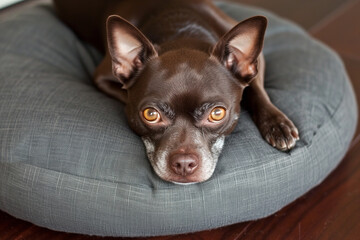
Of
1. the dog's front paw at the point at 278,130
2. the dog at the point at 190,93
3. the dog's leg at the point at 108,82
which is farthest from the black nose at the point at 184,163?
the dog's leg at the point at 108,82

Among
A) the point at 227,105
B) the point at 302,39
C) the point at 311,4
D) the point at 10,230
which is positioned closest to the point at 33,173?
the point at 10,230

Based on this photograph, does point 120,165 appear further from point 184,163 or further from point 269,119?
point 269,119

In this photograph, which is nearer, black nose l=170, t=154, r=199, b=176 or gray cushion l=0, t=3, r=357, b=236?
black nose l=170, t=154, r=199, b=176

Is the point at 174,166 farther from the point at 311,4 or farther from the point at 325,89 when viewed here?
the point at 311,4

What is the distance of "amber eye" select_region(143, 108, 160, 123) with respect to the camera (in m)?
2.17

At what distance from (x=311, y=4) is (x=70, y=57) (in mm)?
2978

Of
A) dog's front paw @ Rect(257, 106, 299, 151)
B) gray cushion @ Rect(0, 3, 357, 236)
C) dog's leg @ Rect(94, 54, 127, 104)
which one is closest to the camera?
gray cushion @ Rect(0, 3, 357, 236)


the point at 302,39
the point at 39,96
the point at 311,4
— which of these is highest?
the point at 39,96

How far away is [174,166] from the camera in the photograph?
80.4 inches

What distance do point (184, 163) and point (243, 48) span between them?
0.68m

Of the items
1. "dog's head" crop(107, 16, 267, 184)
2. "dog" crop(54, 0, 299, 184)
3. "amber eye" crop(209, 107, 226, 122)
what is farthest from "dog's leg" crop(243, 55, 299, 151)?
"amber eye" crop(209, 107, 226, 122)

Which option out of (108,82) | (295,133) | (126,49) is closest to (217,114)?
(295,133)

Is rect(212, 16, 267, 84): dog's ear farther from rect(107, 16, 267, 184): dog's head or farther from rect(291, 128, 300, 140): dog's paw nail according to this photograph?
rect(291, 128, 300, 140): dog's paw nail

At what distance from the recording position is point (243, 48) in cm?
229
